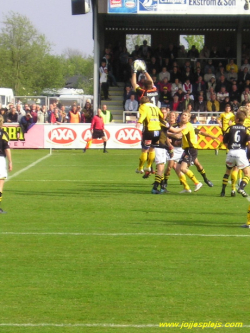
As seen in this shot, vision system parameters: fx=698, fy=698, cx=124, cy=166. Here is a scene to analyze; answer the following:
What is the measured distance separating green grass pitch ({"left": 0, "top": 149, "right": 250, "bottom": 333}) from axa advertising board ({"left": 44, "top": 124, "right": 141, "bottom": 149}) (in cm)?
1451

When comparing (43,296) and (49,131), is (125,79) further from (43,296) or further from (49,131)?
(43,296)

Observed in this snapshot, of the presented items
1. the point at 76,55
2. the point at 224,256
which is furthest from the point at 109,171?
the point at 76,55

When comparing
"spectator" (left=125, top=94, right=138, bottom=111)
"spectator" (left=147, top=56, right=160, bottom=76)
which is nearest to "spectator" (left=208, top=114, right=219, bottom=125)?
"spectator" (left=125, top=94, right=138, bottom=111)

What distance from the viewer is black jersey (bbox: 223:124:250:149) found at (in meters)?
13.4

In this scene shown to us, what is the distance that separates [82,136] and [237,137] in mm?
17114

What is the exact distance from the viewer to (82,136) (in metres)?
30.0

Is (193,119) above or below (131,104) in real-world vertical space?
below

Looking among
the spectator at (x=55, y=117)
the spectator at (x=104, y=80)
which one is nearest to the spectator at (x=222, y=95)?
the spectator at (x=104, y=80)

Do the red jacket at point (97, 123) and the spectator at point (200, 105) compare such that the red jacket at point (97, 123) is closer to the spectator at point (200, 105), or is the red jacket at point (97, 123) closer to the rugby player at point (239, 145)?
the spectator at point (200, 105)

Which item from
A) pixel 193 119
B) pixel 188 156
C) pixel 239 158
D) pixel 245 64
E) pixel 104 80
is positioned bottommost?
pixel 188 156

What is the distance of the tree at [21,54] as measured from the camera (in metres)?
75.8

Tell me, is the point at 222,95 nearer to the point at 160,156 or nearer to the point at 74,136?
the point at 74,136

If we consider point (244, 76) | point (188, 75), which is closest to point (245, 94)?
point (244, 76)

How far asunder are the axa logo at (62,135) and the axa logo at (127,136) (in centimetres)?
190
